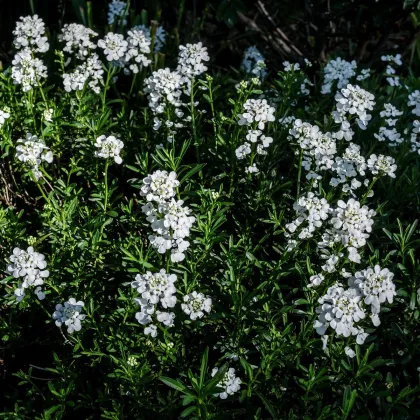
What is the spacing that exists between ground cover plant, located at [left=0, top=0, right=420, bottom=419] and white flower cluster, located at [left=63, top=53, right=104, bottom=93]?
20mm

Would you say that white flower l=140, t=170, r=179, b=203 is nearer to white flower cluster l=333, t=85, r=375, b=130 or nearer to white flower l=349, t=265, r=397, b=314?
white flower l=349, t=265, r=397, b=314

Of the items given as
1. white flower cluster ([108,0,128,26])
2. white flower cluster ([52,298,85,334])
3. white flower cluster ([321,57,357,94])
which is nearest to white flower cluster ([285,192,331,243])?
white flower cluster ([52,298,85,334])

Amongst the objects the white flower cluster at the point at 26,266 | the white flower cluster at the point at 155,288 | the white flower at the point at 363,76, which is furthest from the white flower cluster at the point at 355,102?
the white flower cluster at the point at 26,266

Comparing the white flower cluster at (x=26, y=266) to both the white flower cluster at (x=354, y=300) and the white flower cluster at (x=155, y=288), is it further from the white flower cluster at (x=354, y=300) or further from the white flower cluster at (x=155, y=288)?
the white flower cluster at (x=354, y=300)

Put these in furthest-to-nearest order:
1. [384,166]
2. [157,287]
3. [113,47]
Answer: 1. [113,47]
2. [384,166]
3. [157,287]

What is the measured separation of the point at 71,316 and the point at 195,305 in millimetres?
649

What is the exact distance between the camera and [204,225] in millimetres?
3406

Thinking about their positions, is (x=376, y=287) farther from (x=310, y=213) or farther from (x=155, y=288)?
(x=155, y=288)

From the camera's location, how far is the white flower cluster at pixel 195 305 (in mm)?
3137

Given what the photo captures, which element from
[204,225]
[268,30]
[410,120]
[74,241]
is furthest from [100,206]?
[268,30]

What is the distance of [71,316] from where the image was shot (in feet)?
10.4

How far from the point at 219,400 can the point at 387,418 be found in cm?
84

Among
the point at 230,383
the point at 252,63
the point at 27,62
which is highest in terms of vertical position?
the point at 27,62

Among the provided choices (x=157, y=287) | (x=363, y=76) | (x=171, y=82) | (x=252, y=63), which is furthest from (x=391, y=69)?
(x=157, y=287)
